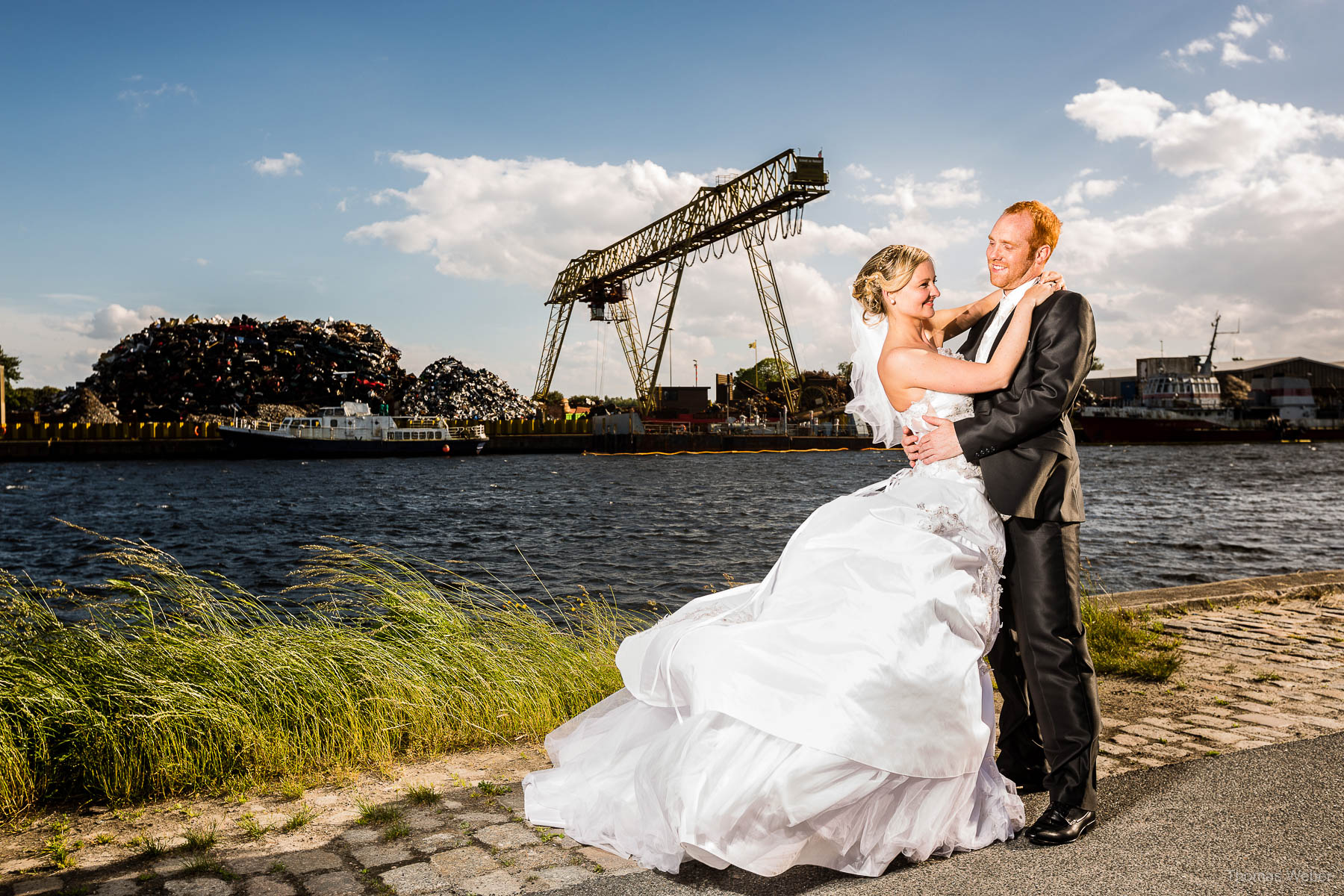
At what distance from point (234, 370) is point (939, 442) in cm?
8522

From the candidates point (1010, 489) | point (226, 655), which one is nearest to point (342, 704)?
point (226, 655)

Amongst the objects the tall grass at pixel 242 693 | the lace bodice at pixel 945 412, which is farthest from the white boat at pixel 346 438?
the lace bodice at pixel 945 412

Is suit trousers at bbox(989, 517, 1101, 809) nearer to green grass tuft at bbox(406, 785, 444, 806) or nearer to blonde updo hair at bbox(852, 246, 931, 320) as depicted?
blonde updo hair at bbox(852, 246, 931, 320)

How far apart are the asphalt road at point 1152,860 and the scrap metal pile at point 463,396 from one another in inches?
3044

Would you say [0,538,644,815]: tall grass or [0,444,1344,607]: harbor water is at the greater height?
[0,538,644,815]: tall grass

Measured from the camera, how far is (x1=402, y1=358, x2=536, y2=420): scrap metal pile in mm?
79500

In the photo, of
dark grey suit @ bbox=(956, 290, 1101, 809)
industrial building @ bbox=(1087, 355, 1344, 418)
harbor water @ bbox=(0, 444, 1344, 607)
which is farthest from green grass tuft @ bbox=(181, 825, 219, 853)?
industrial building @ bbox=(1087, 355, 1344, 418)

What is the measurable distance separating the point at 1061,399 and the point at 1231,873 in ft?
4.23

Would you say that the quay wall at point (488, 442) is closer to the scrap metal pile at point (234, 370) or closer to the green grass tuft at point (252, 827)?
the scrap metal pile at point (234, 370)

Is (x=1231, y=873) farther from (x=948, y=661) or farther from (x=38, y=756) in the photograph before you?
(x=38, y=756)

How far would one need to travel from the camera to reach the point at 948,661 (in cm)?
235

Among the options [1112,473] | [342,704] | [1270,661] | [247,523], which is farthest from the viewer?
[1112,473]

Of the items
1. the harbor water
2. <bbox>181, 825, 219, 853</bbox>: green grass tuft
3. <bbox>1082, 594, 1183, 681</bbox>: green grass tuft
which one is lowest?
the harbor water

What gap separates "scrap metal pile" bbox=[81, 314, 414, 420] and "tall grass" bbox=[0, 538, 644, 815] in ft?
248
